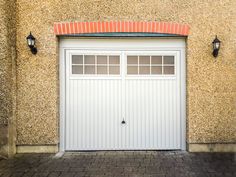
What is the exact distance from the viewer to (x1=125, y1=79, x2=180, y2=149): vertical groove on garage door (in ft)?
20.6

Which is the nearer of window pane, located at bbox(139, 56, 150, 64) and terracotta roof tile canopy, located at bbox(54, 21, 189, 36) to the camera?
terracotta roof tile canopy, located at bbox(54, 21, 189, 36)

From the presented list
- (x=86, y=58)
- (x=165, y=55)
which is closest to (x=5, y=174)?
(x=86, y=58)

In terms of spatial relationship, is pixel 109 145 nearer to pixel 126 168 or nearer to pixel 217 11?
pixel 126 168

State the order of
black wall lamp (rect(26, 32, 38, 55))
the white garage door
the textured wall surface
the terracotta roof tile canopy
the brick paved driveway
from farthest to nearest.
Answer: the white garage door
the terracotta roof tile canopy
black wall lamp (rect(26, 32, 38, 55))
the textured wall surface
the brick paved driveway

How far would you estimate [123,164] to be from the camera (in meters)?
5.29

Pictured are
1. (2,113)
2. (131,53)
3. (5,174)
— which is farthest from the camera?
(131,53)

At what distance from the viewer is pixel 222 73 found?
6.02 meters

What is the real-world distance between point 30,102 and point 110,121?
197 centimetres

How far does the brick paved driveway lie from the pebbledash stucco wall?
529 mm

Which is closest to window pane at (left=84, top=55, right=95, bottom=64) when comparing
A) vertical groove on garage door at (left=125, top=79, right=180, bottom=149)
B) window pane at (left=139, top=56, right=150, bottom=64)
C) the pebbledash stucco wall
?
the pebbledash stucco wall

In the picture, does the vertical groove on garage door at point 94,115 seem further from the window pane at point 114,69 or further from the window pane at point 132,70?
the window pane at point 132,70

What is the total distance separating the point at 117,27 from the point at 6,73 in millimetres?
2743

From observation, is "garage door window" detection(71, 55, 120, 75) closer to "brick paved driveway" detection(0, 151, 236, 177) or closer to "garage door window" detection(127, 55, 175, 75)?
"garage door window" detection(127, 55, 175, 75)

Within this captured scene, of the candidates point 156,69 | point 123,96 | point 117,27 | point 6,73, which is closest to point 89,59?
point 117,27
